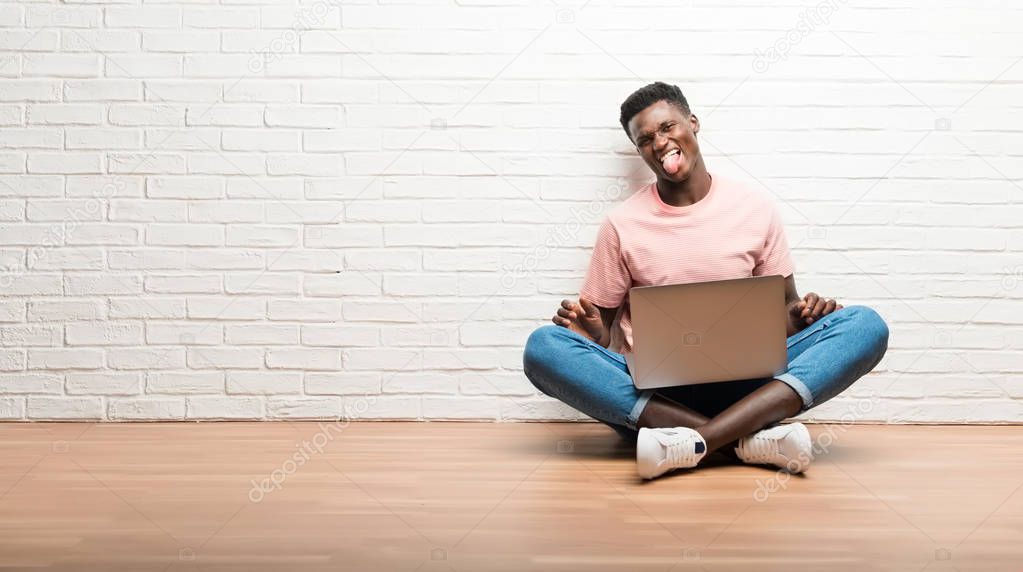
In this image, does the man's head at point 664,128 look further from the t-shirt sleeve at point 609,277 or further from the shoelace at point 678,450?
the shoelace at point 678,450

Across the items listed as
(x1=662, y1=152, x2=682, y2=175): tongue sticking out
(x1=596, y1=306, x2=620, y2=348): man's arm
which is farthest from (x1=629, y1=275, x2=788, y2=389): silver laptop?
(x1=662, y1=152, x2=682, y2=175): tongue sticking out

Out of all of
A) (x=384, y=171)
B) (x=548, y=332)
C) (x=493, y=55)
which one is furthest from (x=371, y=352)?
→ (x=493, y=55)

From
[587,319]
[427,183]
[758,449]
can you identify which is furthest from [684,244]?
[427,183]

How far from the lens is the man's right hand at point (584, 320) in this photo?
1.98 m

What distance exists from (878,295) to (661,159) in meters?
0.80

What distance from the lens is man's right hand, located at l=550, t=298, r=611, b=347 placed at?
1980 mm

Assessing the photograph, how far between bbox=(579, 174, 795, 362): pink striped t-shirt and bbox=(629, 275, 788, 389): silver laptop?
42 centimetres

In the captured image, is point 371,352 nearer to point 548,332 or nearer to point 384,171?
point 384,171

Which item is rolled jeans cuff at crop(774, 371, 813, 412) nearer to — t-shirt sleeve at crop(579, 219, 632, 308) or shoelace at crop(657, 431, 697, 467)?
shoelace at crop(657, 431, 697, 467)

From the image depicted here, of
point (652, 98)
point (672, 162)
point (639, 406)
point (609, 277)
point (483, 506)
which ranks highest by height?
point (652, 98)

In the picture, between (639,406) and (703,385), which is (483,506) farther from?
(703,385)

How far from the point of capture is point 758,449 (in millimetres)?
1794

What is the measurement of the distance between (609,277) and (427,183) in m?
0.62

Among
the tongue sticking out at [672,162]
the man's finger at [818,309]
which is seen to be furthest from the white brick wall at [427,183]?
the man's finger at [818,309]
